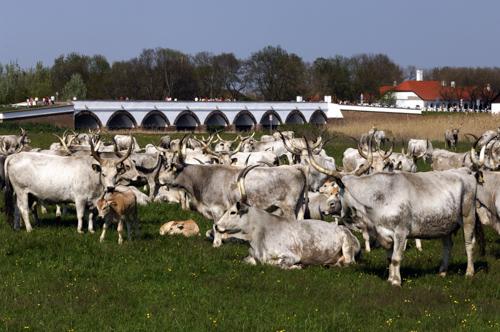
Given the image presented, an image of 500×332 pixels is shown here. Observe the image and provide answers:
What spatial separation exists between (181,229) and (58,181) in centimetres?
254

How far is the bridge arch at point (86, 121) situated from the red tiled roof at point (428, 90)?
236 feet

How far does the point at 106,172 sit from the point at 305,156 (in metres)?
8.39

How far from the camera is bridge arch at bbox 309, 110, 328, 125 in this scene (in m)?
104

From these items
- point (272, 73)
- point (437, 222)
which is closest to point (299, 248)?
point (437, 222)

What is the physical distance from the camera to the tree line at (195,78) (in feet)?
359

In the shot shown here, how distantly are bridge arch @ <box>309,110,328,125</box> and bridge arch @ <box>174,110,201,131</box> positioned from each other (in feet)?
56.4

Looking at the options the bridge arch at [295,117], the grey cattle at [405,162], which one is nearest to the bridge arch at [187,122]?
the bridge arch at [295,117]

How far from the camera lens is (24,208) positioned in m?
16.4

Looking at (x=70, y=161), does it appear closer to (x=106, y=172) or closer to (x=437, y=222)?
(x=106, y=172)

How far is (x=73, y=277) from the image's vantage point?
41.7 ft

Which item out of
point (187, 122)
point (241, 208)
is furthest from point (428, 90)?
point (241, 208)

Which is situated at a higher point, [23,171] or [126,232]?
[23,171]

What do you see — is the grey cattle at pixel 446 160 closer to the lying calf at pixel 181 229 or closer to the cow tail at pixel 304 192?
the cow tail at pixel 304 192

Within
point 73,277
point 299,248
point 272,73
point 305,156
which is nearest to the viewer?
point 73,277
